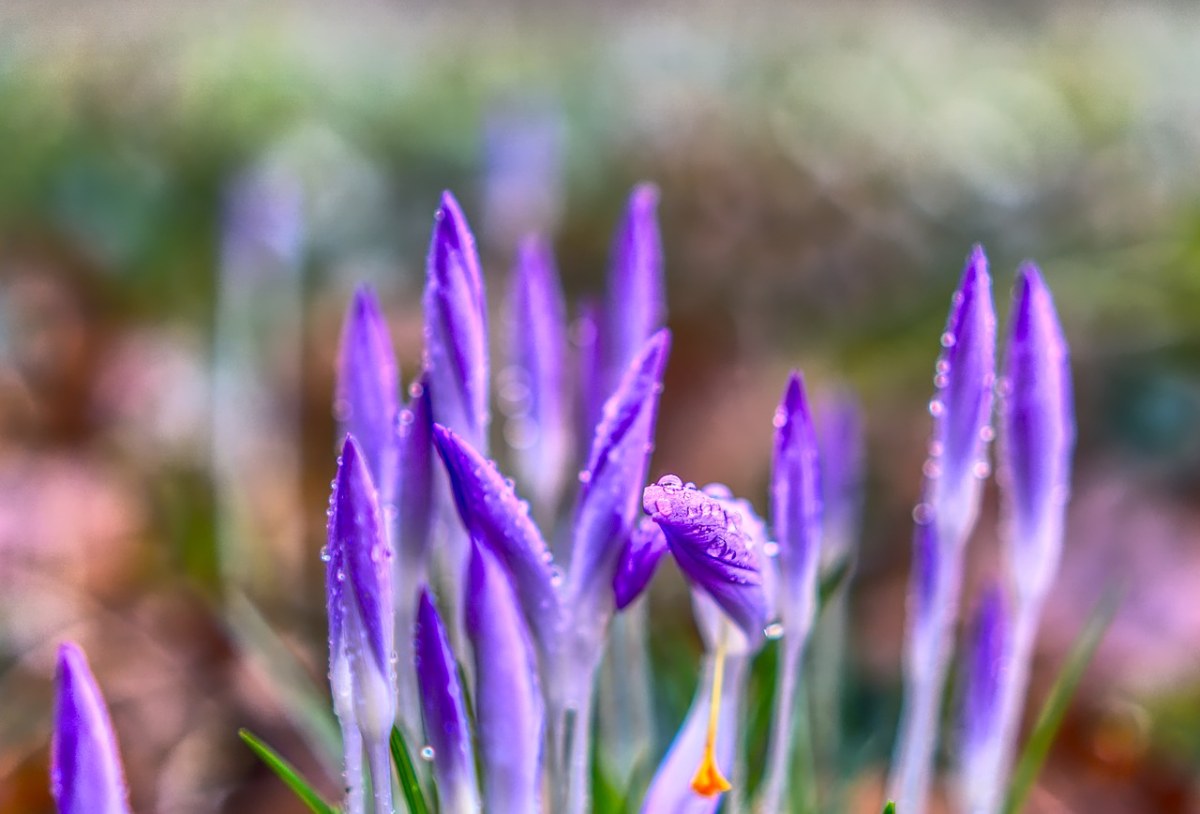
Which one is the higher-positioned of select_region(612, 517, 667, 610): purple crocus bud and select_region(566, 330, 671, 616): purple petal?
select_region(566, 330, 671, 616): purple petal

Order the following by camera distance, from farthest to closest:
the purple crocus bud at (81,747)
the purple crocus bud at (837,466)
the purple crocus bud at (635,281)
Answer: the purple crocus bud at (837,466), the purple crocus bud at (635,281), the purple crocus bud at (81,747)

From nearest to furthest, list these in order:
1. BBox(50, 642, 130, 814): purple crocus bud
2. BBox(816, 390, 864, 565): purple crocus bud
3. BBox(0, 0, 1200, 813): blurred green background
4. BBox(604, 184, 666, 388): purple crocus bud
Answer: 1. BBox(50, 642, 130, 814): purple crocus bud
2. BBox(604, 184, 666, 388): purple crocus bud
3. BBox(816, 390, 864, 565): purple crocus bud
4. BBox(0, 0, 1200, 813): blurred green background

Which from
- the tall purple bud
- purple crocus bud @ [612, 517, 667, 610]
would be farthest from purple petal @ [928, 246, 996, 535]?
purple crocus bud @ [612, 517, 667, 610]

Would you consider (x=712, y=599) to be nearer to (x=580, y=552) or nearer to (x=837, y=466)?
(x=580, y=552)

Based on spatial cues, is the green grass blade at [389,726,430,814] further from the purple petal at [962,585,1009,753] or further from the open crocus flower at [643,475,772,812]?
the purple petal at [962,585,1009,753]

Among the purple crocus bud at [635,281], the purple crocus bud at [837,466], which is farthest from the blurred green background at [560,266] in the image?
the purple crocus bud at [635,281]

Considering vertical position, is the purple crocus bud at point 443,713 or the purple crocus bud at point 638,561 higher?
the purple crocus bud at point 638,561

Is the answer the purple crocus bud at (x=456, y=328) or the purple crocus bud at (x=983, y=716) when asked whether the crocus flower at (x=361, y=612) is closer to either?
the purple crocus bud at (x=456, y=328)
